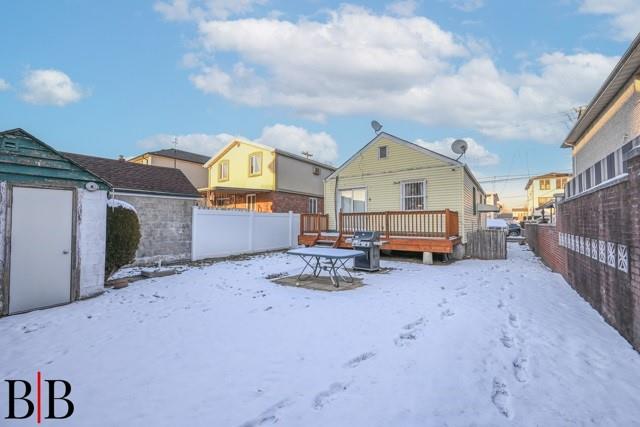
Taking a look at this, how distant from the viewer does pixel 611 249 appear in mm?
4211

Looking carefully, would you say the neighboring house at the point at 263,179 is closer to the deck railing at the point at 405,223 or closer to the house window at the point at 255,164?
the house window at the point at 255,164

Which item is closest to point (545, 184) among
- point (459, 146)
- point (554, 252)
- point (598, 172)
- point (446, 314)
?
point (459, 146)

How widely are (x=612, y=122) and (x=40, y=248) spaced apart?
1402cm

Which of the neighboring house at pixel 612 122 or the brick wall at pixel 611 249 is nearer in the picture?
the brick wall at pixel 611 249

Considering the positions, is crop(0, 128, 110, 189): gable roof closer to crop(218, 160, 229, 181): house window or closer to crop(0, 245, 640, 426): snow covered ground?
crop(0, 245, 640, 426): snow covered ground

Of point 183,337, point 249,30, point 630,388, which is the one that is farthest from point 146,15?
point 630,388

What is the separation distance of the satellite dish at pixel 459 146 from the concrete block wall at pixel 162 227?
10.5m

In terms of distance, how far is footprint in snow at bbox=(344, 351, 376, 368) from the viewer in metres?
3.20

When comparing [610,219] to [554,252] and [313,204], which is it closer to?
[554,252]

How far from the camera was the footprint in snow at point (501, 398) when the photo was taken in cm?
242

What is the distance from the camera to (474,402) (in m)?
2.54

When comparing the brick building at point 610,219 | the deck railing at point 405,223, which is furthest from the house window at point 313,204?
the brick building at point 610,219

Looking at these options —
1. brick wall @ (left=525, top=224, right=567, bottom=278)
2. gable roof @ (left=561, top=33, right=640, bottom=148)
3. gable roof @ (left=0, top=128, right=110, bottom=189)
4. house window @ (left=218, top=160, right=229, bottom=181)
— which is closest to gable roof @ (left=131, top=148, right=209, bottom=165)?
house window @ (left=218, top=160, right=229, bottom=181)

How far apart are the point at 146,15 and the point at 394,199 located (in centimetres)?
1084
